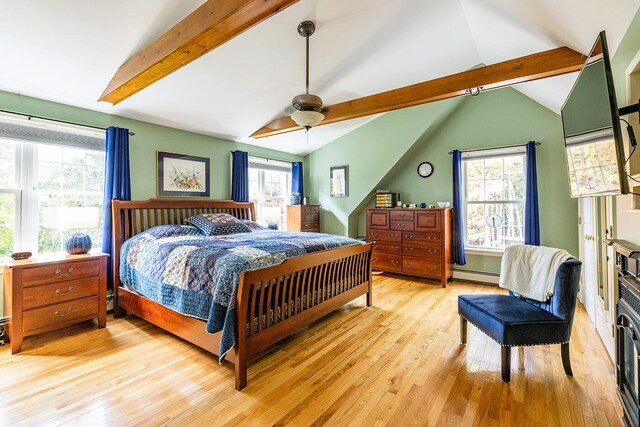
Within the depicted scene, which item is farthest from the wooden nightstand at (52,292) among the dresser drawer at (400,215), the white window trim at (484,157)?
the white window trim at (484,157)

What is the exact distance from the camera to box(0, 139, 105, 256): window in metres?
2.89

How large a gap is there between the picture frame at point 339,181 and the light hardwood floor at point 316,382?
3132mm

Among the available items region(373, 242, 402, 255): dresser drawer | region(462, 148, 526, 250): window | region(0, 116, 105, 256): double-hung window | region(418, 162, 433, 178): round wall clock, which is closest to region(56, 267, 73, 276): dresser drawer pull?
region(0, 116, 105, 256): double-hung window

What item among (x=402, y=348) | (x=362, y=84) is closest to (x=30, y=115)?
(x=362, y=84)

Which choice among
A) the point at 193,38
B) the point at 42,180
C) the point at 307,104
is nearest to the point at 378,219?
the point at 307,104

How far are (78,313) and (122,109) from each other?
232cm

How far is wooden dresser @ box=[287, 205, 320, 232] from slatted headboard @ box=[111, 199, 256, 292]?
1320 mm

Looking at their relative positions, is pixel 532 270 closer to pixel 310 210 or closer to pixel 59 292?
pixel 310 210

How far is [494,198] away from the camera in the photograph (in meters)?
4.60

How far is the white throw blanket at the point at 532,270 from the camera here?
2213 millimetres

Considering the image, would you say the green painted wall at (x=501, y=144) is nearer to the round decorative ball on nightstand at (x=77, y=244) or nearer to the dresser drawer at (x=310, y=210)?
the dresser drawer at (x=310, y=210)

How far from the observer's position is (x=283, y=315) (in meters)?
2.46

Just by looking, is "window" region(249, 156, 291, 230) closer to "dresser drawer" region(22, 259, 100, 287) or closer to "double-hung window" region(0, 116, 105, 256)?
"double-hung window" region(0, 116, 105, 256)

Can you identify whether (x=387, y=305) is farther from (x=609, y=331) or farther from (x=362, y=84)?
(x=362, y=84)
